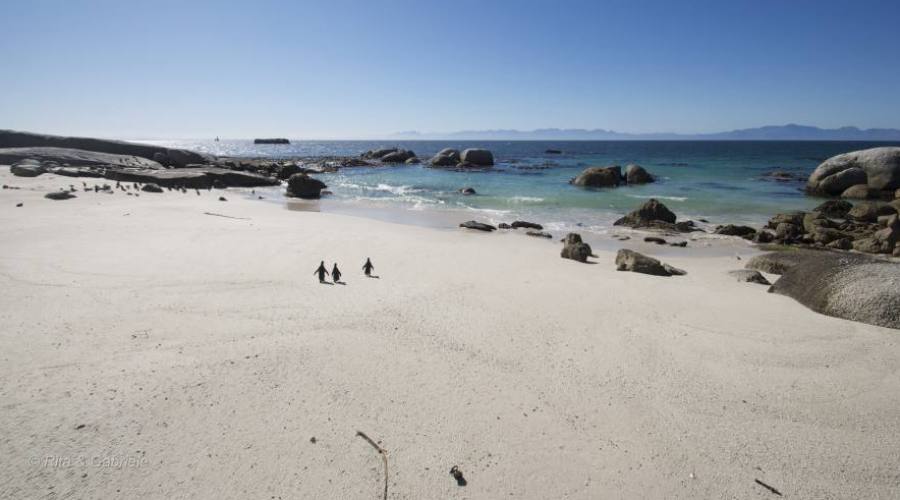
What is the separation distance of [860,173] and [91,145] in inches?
2457

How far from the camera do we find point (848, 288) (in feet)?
23.6

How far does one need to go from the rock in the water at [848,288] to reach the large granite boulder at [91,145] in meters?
44.1

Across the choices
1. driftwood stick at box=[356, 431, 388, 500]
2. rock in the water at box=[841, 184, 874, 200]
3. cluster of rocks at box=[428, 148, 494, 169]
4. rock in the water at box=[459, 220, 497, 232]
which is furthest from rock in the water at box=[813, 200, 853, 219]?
cluster of rocks at box=[428, 148, 494, 169]

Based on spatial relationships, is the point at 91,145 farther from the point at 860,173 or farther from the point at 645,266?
the point at 860,173

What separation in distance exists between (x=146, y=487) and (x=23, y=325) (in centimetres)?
395

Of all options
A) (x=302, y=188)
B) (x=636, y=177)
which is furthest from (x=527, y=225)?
(x=636, y=177)

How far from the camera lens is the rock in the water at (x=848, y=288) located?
668cm

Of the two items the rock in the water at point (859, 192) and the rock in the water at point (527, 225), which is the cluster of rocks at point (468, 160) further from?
the rock in the water at point (527, 225)

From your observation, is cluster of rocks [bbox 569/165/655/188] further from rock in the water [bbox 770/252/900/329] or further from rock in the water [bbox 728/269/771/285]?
rock in the water [bbox 770/252/900/329]

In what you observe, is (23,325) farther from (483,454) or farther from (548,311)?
(548,311)

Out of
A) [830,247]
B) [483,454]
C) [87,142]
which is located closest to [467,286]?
[483,454]

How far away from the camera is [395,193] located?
29.6 m

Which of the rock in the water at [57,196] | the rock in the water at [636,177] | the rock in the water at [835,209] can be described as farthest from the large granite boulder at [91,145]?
the rock in the water at [835,209]

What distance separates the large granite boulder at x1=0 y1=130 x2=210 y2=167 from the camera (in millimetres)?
36856
